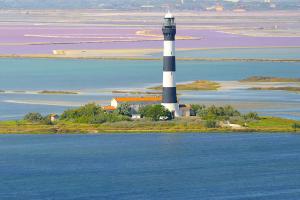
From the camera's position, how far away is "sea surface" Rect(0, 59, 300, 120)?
50.0 metres

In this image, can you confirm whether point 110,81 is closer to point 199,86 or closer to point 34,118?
point 199,86

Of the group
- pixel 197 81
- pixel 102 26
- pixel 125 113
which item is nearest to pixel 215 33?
pixel 102 26

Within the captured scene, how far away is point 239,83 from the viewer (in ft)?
202

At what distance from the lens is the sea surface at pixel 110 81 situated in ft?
164

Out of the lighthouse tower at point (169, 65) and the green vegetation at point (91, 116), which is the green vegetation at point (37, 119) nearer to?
the green vegetation at point (91, 116)

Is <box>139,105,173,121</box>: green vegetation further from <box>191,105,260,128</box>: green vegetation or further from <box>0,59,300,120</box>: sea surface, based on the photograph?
<box>0,59,300,120</box>: sea surface

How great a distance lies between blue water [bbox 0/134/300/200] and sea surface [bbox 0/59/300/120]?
700 centimetres

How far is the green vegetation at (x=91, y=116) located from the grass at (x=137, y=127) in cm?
44

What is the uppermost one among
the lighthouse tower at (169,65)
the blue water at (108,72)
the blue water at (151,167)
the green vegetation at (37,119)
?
the blue water at (108,72)

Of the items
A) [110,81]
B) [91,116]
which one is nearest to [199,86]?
[110,81]

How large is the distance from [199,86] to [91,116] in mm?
16475

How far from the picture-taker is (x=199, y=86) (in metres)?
59.4

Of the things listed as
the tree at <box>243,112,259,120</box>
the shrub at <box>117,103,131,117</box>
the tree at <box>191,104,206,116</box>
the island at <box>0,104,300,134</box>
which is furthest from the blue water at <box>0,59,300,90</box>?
the tree at <box>243,112,259,120</box>

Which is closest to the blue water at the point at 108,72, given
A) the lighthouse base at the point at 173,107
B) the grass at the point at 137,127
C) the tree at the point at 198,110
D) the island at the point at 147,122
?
the tree at the point at 198,110
